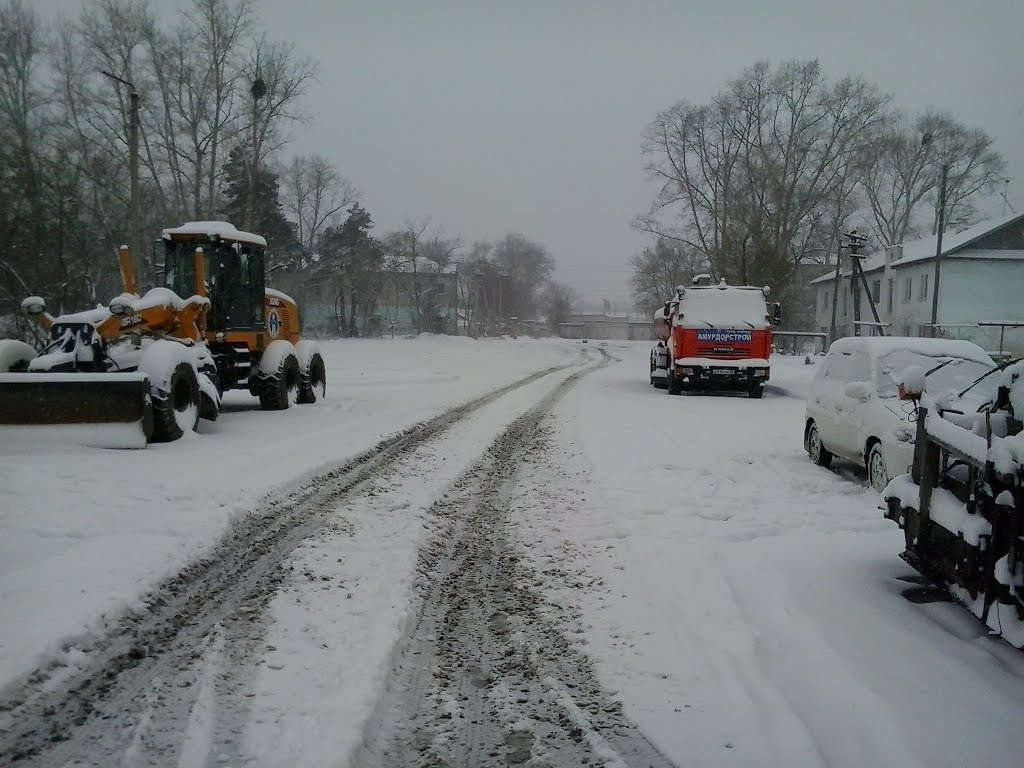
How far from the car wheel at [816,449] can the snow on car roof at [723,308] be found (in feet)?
29.6

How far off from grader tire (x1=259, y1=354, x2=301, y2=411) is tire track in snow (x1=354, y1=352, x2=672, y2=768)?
9.09 metres

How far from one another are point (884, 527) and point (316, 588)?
4514 millimetres

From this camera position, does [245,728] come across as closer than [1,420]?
Yes

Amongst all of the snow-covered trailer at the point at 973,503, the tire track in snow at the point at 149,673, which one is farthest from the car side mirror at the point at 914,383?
the tire track in snow at the point at 149,673

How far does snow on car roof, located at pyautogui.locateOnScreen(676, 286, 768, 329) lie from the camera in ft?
59.7

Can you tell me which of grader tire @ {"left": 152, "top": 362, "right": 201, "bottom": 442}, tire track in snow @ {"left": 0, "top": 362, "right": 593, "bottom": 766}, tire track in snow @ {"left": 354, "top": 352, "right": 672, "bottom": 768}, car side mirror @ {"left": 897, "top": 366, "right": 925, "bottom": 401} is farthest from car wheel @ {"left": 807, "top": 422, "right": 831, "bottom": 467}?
grader tire @ {"left": 152, "top": 362, "right": 201, "bottom": 442}

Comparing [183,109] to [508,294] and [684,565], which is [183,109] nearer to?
[684,565]

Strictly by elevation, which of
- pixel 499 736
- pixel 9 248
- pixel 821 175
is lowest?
pixel 499 736

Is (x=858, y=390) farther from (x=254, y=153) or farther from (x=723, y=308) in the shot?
(x=254, y=153)

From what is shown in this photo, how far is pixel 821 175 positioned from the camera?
44969 mm

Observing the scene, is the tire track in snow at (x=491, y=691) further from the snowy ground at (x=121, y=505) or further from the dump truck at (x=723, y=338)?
the dump truck at (x=723, y=338)

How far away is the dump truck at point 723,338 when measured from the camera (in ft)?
59.4

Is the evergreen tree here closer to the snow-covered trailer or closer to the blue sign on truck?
the blue sign on truck

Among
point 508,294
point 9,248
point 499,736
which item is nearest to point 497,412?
point 499,736
